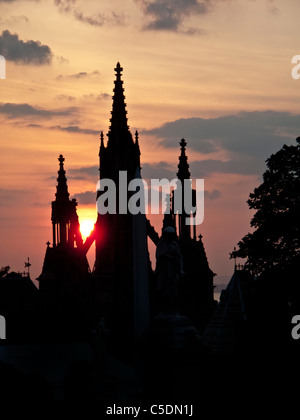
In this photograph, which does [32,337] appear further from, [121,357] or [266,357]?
[266,357]

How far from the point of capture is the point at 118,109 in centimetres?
7244

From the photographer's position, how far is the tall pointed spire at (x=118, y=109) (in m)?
72.2

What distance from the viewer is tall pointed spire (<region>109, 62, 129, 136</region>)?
72250 millimetres

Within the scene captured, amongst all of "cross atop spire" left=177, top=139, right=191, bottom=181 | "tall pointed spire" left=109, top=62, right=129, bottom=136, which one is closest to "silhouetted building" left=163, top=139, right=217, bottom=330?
"cross atop spire" left=177, top=139, right=191, bottom=181

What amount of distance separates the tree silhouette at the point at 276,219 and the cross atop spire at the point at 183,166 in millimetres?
12094

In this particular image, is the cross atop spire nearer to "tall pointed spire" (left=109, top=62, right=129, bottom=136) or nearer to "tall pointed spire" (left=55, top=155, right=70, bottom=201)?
"tall pointed spire" (left=109, top=62, right=129, bottom=136)

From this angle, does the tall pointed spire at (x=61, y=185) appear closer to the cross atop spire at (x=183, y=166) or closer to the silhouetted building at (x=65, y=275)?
the silhouetted building at (x=65, y=275)

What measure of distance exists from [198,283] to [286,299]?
24.7 m

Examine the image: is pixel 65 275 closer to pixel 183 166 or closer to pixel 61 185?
pixel 61 185

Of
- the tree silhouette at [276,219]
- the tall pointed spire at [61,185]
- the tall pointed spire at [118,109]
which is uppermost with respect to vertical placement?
the tall pointed spire at [118,109]

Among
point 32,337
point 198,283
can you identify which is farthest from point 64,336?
point 198,283

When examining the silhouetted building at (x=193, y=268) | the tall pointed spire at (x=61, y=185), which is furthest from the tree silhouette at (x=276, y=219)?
the tall pointed spire at (x=61, y=185)

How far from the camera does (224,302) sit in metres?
50.3
